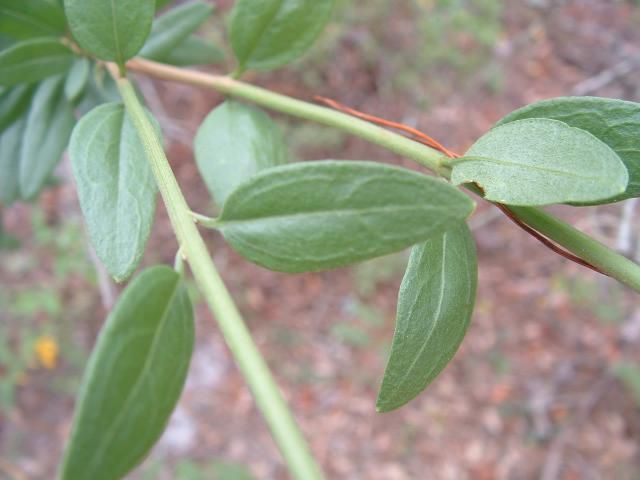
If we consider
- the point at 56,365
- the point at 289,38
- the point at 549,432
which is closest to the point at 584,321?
the point at 549,432

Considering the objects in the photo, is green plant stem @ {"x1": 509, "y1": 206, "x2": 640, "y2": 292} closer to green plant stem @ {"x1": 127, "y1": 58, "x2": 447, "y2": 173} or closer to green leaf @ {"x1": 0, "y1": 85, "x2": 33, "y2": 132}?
green plant stem @ {"x1": 127, "y1": 58, "x2": 447, "y2": 173}

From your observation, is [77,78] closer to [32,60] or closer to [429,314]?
[32,60]

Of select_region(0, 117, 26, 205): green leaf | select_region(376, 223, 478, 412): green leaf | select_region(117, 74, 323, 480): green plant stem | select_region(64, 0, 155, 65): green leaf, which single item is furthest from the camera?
select_region(0, 117, 26, 205): green leaf

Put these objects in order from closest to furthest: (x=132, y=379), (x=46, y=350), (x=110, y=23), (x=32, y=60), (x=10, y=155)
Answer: (x=132, y=379), (x=110, y=23), (x=32, y=60), (x=10, y=155), (x=46, y=350)

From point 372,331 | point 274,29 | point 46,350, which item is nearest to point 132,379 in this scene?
point 274,29

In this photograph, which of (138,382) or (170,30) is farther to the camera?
(170,30)

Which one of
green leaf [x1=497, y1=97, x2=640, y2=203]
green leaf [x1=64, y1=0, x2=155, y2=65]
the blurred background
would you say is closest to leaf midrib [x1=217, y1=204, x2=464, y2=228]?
green leaf [x1=497, y1=97, x2=640, y2=203]

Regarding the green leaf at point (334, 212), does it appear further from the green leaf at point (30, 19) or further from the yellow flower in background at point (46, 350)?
the yellow flower in background at point (46, 350)
